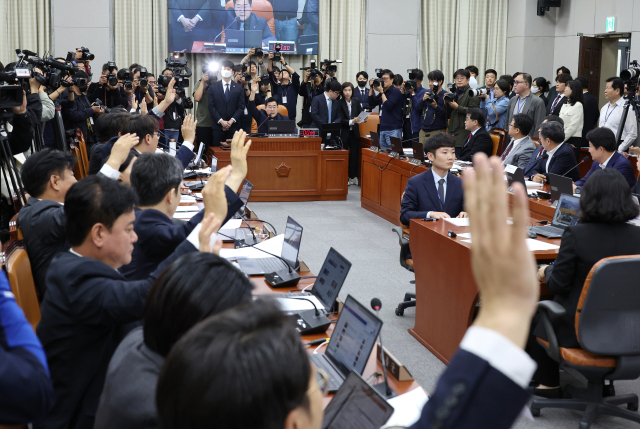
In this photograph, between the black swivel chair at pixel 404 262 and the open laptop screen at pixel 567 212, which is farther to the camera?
the black swivel chair at pixel 404 262

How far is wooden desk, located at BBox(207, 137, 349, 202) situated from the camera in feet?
26.8

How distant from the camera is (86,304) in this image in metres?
1.79

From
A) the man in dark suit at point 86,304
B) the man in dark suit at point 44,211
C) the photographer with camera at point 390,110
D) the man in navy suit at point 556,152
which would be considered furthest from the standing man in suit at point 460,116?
the man in dark suit at point 86,304

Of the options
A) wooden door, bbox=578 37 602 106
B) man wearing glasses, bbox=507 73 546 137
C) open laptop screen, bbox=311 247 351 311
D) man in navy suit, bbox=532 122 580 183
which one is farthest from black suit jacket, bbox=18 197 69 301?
wooden door, bbox=578 37 602 106

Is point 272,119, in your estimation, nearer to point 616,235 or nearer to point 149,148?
point 149,148

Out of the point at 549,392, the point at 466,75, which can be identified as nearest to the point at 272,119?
the point at 466,75

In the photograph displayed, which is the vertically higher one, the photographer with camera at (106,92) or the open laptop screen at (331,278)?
the photographer with camera at (106,92)

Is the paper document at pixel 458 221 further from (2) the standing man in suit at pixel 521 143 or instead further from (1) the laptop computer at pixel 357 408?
(1) the laptop computer at pixel 357 408

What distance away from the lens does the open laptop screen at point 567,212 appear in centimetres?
374

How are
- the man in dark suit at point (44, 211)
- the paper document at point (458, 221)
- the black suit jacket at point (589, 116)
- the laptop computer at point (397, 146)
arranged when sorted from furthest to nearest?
the black suit jacket at point (589, 116) < the laptop computer at point (397, 146) < the paper document at point (458, 221) < the man in dark suit at point (44, 211)

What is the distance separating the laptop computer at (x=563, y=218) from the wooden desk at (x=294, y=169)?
4693 mm

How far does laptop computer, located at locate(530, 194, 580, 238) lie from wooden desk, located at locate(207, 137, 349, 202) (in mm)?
4693

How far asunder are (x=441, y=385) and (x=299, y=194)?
771cm

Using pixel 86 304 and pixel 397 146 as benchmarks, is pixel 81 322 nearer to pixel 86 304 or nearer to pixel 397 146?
pixel 86 304
